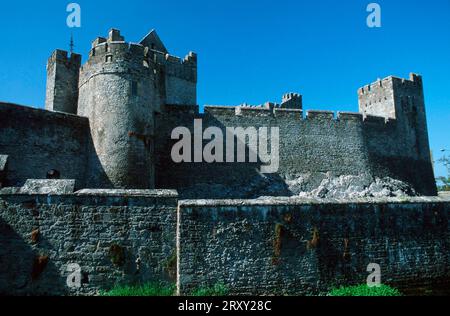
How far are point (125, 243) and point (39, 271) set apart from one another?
A: 2.03 m

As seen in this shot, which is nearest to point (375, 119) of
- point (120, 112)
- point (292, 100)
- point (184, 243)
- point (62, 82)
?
point (292, 100)

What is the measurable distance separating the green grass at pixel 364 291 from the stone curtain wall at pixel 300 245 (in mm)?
209

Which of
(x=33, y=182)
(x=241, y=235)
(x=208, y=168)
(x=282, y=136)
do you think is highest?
(x=282, y=136)

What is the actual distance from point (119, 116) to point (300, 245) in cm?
1026

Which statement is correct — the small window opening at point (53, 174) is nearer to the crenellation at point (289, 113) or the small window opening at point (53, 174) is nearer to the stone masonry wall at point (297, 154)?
the stone masonry wall at point (297, 154)

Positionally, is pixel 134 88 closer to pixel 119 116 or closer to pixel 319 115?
pixel 119 116

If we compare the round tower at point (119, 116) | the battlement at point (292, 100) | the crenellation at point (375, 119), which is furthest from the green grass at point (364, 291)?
the battlement at point (292, 100)

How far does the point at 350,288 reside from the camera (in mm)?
10914

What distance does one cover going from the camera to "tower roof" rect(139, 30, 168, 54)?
30094 mm

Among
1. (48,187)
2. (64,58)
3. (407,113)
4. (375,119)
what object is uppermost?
(64,58)

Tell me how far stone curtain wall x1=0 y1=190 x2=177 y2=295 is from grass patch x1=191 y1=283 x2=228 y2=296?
76 cm

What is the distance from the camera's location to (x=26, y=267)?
9.82m
